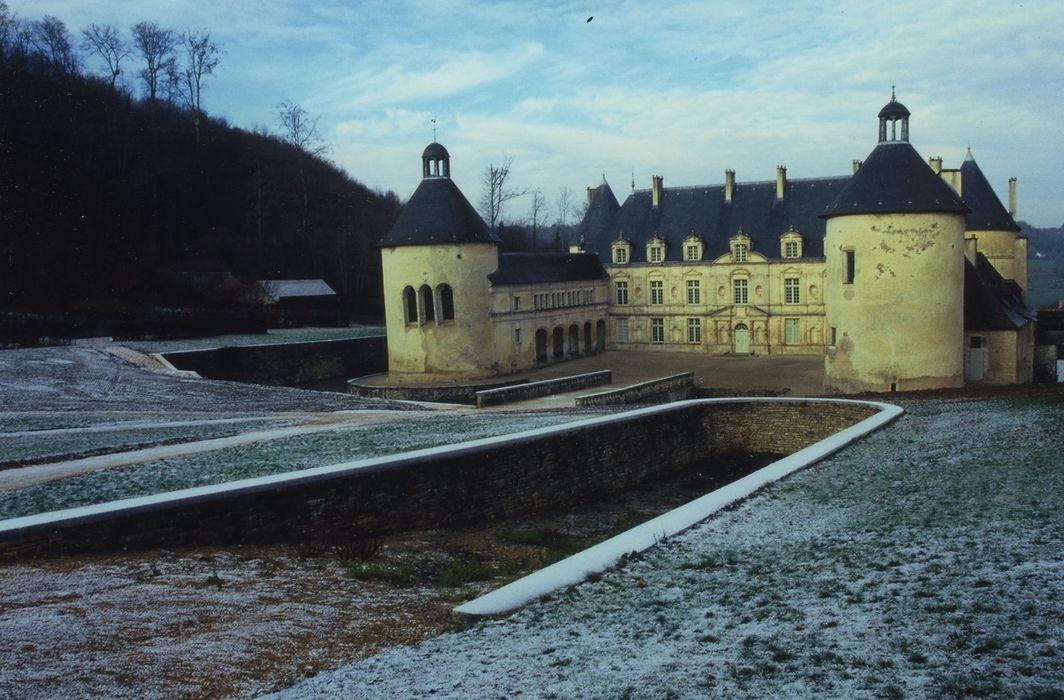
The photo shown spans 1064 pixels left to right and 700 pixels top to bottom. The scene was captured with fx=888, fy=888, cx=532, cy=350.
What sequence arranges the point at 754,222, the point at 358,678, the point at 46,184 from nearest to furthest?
the point at 358,678 → the point at 754,222 → the point at 46,184

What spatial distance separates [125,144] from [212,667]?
58.1m

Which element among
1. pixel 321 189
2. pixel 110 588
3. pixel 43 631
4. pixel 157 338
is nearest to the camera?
pixel 43 631

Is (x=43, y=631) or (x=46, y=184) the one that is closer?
(x=43, y=631)

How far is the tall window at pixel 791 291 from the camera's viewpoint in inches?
1614

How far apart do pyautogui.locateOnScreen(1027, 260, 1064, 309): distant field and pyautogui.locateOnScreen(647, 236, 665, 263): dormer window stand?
2384 inches

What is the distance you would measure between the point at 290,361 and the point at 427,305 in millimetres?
5795

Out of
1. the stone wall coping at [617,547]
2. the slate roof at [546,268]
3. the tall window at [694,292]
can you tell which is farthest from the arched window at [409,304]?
the stone wall coping at [617,547]

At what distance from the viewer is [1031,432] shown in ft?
40.0

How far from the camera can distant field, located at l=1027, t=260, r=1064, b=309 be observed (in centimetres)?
9838

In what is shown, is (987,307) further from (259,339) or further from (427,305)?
(259,339)

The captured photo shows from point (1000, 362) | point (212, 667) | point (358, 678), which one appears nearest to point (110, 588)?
point (212, 667)

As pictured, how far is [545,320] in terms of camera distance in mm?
39375

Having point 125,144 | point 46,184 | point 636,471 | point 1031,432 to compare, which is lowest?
point 636,471

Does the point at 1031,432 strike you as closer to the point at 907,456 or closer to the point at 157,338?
the point at 907,456
